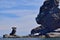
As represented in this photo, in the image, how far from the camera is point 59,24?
200 meters

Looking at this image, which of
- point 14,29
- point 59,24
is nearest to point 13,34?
point 14,29

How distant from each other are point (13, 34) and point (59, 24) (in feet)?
159

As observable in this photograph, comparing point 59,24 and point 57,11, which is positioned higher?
point 57,11

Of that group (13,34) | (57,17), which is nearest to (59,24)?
(57,17)

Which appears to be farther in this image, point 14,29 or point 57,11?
point 57,11

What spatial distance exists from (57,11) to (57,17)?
19.7ft

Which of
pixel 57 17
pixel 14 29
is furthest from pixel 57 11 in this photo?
pixel 14 29

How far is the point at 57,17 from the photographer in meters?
200

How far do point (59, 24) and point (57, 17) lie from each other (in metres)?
7.28

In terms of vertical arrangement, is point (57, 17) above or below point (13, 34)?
above

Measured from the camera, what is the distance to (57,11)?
199125 millimetres

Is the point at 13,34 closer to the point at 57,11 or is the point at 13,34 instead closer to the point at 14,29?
the point at 14,29

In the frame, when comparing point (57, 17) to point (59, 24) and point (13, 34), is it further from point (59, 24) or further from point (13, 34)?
point (13, 34)

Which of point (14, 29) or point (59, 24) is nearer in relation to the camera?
point (14, 29)
